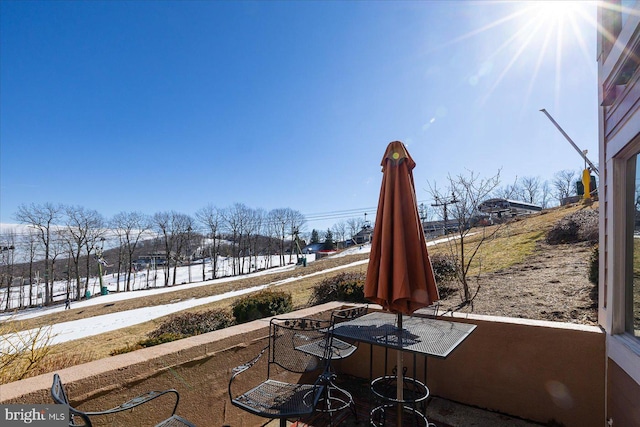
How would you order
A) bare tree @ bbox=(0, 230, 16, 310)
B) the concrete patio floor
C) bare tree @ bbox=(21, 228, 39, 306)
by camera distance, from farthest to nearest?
bare tree @ bbox=(21, 228, 39, 306) → bare tree @ bbox=(0, 230, 16, 310) → the concrete patio floor

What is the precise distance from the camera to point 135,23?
252 inches

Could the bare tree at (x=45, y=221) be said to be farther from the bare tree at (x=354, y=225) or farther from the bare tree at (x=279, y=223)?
the bare tree at (x=354, y=225)

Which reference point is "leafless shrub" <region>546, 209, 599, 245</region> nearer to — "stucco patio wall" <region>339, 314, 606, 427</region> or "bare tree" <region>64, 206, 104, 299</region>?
"stucco patio wall" <region>339, 314, 606, 427</region>

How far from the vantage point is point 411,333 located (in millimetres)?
2568

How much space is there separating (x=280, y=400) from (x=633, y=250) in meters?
2.97

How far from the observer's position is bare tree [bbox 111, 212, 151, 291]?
1414 inches

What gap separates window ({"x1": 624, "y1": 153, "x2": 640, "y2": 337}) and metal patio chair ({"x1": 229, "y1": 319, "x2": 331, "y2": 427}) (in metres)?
2.43

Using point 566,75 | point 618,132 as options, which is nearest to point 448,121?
point 566,75

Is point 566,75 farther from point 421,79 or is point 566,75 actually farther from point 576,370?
point 576,370

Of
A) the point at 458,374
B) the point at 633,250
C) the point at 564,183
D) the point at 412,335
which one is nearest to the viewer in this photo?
the point at 633,250

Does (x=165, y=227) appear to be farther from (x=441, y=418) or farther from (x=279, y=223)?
(x=441, y=418)

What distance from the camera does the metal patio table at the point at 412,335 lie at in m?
2.15

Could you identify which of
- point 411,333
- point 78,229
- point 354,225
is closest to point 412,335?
point 411,333

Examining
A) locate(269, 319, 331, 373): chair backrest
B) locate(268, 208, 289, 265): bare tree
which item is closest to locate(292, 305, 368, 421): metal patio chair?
locate(269, 319, 331, 373): chair backrest
